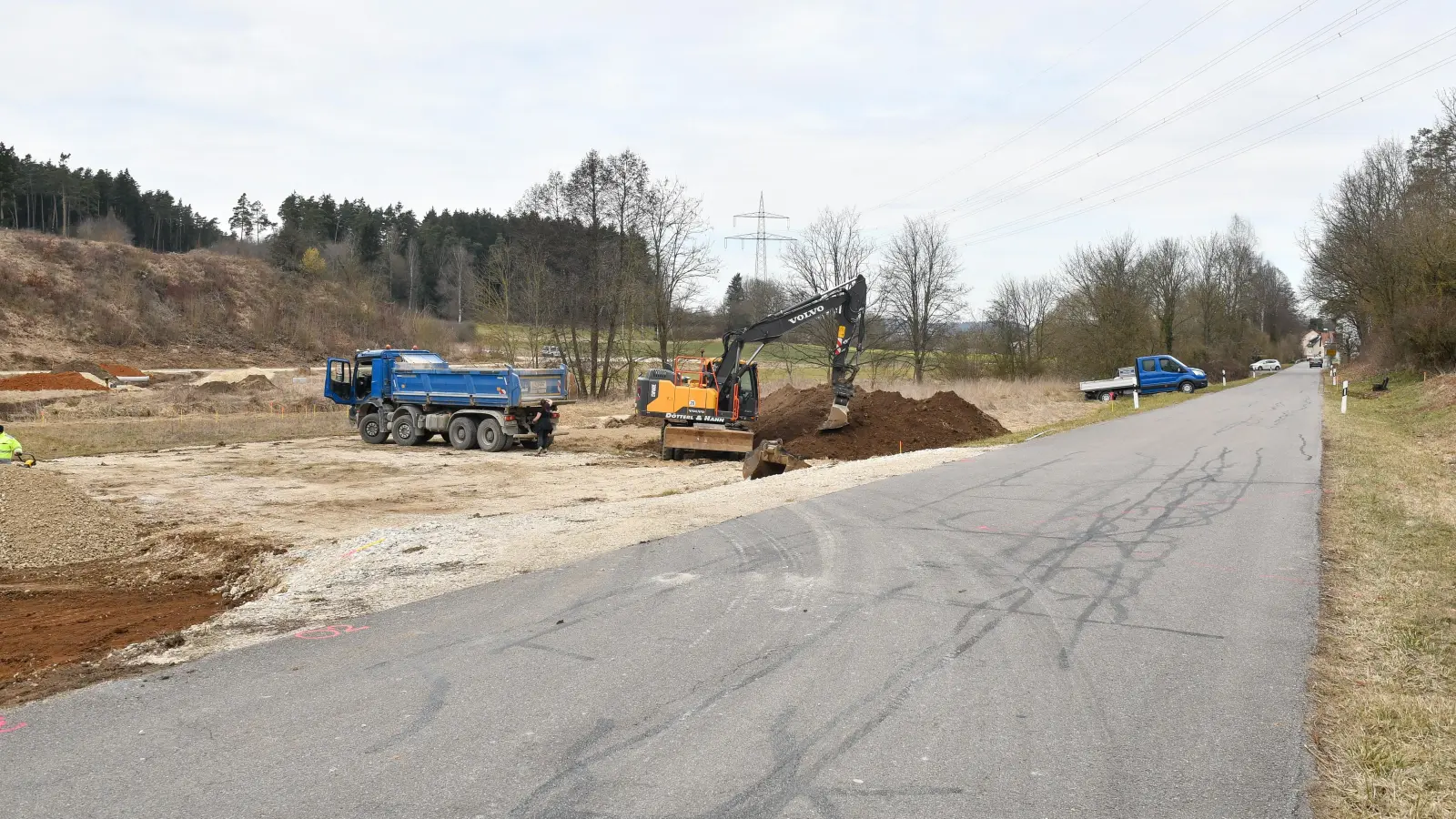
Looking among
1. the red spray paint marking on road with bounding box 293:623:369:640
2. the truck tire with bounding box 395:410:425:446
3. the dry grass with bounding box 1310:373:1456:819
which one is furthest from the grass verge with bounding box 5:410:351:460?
the dry grass with bounding box 1310:373:1456:819

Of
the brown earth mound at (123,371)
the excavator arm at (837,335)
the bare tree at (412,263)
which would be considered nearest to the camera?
the excavator arm at (837,335)

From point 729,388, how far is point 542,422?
20.2 ft

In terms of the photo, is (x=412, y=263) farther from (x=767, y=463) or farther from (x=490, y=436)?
(x=767, y=463)

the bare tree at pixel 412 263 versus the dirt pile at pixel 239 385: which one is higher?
the bare tree at pixel 412 263

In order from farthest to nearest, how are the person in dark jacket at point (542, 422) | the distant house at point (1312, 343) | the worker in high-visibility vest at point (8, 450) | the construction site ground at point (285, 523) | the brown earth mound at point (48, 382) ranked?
the distant house at point (1312, 343)
the brown earth mound at point (48, 382)
the person in dark jacket at point (542, 422)
the worker in high-visibility vest at point (8, 450)
the construction site ground at point (285, 523)

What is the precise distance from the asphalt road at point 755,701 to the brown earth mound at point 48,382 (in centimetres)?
4555

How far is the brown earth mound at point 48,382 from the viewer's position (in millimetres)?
42688

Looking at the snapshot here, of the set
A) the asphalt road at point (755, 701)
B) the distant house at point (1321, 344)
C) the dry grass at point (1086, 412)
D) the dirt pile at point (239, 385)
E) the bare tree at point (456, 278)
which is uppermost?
the bare tree at point (456, 278)

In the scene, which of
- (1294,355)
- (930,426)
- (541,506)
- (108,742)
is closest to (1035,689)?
(108,742)

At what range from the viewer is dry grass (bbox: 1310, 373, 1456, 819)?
413 cm

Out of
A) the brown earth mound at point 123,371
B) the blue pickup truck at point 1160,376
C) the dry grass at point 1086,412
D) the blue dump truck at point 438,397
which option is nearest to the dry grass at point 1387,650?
the dry grass at point 1086,412

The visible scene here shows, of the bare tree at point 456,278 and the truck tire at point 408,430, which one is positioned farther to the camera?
the bare tree at point 456,278

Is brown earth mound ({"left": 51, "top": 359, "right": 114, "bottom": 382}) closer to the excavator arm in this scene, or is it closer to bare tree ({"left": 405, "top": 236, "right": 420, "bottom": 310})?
the excavator arm

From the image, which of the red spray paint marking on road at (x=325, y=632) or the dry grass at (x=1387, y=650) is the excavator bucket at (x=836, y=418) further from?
the red spray paint marking on road at (x=325, y=632)
